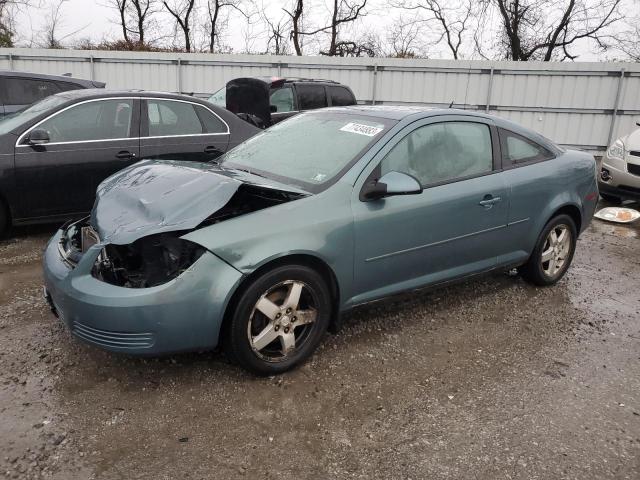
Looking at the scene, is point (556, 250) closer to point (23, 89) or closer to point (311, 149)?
point (311, 149)

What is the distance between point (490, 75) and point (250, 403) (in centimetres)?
1242

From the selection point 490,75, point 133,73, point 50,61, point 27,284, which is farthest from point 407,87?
point 27,284

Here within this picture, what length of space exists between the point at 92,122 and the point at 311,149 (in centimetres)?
291

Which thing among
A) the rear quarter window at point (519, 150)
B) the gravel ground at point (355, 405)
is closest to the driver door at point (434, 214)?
the rear quarter window at point (519, 150)


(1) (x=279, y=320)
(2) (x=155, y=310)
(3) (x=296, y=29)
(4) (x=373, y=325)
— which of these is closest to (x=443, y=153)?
(4) (x=373, y=325)

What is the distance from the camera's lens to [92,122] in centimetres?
541

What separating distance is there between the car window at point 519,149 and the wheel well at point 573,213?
46 centimetres

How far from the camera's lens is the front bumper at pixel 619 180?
296 inches

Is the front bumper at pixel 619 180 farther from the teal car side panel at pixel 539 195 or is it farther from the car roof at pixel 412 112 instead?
the car roof at pixel 412 112

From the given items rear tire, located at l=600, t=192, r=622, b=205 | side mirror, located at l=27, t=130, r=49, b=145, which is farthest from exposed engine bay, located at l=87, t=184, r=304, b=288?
rear tire, located at l=600, t=192, r=622, b=205

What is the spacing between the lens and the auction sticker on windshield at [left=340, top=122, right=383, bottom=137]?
3.50 metres

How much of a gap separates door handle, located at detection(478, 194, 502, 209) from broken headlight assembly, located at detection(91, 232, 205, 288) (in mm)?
2072

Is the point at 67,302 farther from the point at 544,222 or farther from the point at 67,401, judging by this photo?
the point at 544,222

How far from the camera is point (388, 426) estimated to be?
2705 mm
